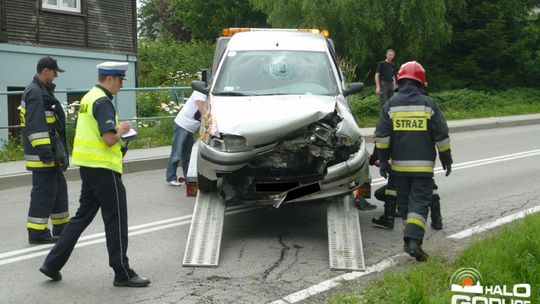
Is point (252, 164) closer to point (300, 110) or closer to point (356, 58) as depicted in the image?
point (300, 110)

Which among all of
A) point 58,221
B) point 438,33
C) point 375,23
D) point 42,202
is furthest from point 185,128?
point 438,33

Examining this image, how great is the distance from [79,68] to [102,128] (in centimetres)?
1479

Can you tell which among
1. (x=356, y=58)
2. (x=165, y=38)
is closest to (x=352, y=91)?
(x=356, y=58)

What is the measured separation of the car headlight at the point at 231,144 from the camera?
6.70 metres

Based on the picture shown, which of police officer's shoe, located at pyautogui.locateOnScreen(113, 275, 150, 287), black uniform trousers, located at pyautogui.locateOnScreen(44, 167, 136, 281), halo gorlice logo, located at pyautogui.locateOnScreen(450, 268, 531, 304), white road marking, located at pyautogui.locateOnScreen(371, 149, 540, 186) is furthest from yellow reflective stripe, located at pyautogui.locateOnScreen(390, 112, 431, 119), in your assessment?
white road marking, located at pyautogui.locateOnScreen(371, 149, 540, 186)

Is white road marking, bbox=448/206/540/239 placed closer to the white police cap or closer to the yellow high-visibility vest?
the yellow high-visibility vest

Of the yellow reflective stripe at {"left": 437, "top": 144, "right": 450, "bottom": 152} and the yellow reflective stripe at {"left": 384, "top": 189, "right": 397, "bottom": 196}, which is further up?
the yellow reflective stripe at {"left": 437, "top": 144, "right": 450, "bottom": 152}

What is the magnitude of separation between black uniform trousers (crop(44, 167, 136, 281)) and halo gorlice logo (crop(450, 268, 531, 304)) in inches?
102

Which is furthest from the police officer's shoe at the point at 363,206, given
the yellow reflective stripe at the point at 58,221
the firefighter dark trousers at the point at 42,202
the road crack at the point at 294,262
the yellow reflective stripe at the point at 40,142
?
the yellow reflective stripe at the point at 40,142

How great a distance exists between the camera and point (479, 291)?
17.2 ft

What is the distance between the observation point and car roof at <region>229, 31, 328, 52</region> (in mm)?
8609

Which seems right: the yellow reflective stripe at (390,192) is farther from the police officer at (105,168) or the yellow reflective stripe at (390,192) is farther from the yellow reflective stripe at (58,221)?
the yellow reflective stripe at (58,221)

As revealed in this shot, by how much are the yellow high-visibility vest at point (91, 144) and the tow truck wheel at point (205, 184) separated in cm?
145

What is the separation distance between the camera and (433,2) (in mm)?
23703
